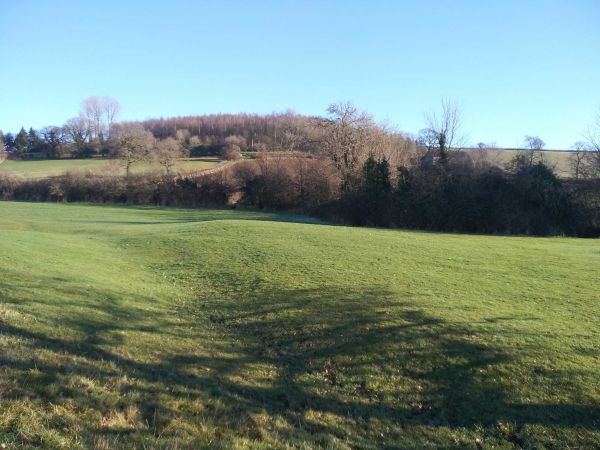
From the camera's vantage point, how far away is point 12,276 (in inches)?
547

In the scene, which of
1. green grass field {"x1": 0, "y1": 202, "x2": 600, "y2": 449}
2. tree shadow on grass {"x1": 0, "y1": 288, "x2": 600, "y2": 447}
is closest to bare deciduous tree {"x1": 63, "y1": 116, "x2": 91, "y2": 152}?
green grass field {"x1": 0, "y1": 202, "x2": 600, "y2": 449}

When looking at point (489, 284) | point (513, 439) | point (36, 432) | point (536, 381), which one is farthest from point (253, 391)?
point (489, 284)

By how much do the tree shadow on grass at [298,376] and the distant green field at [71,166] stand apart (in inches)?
2718

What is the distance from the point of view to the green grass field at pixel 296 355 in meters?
6.00

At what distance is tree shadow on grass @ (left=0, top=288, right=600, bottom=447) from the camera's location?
6281 mm

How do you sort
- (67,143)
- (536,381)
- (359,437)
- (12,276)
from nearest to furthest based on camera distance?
(359,437)
(536,381)
(12,276)
(67,143)

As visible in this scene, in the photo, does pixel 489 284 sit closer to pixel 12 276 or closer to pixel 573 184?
pixel 12 276

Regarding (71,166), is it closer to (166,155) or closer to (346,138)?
(166,155)

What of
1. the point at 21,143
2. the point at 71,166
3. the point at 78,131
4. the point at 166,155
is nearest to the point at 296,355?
the point at 166,155

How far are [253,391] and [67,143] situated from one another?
372 ft

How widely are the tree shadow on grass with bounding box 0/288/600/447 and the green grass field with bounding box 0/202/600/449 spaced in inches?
1.7

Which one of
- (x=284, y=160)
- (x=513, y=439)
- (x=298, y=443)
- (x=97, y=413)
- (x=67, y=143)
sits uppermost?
(x=67, y=143)

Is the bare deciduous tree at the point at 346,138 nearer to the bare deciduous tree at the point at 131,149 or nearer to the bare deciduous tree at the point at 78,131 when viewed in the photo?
Answer: the bare deciduous tree at the point at 131,149

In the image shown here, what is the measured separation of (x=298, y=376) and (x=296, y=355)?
1199 millimetres
